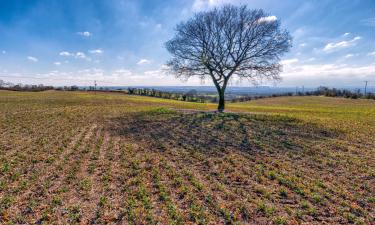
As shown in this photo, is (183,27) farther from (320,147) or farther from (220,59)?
(320,147)

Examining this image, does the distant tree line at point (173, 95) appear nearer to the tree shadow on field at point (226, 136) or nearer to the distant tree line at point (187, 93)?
the distant tree line at point (187, 93)

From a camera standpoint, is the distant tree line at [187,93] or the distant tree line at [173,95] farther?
the distant tree line at [187,93]

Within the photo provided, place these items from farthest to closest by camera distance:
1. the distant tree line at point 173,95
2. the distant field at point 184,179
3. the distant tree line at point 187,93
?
the distant tree line at point 187,93
the distant tree line at point 173,95
the distant field at point 184,179

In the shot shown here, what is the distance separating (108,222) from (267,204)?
3.23 m

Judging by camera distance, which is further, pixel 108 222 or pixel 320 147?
pixel 320 147

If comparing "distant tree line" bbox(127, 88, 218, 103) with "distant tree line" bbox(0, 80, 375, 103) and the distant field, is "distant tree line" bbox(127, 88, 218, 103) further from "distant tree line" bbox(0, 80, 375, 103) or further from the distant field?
the distant field

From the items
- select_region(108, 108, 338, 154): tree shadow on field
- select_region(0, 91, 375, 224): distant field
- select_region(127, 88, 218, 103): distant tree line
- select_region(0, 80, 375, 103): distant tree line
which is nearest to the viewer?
select_region(0, 91, 375, 224): distant field

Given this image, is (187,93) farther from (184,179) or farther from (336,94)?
(184,179)

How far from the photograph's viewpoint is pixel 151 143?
9961 millimetres

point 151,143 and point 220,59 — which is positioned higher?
point 220,59

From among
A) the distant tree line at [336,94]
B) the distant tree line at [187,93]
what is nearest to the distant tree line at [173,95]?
the distant tree line at [187,93]

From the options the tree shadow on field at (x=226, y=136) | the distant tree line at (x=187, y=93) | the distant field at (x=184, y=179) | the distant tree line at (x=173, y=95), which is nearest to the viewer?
the distant field at (x=184, y=179)

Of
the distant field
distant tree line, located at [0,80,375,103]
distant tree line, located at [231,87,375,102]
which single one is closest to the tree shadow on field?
the distant field

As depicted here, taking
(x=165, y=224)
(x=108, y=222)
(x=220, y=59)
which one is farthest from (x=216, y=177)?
(x=220, y=59)
